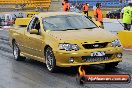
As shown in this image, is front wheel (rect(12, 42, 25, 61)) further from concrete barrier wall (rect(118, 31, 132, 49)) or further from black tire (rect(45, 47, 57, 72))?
concrete barrier wall (rect(118, 31, 132, 49))

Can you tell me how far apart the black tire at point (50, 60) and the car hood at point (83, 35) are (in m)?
0.40

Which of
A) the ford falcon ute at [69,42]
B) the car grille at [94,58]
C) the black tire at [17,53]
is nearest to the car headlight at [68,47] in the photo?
the ford falcon ute at [69,42]

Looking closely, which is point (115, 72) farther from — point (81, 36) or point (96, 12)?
point (96, 12)

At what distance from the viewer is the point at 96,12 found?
73.9 feet

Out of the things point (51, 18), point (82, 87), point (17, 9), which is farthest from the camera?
point (17, 9)

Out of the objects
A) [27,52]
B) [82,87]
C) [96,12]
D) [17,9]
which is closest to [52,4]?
[17,9]

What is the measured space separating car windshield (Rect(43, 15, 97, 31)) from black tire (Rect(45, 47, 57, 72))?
77 centimetres

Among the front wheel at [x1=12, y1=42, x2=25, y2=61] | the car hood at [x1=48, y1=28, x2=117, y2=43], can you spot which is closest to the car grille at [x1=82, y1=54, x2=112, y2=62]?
the car hood at [x1=48, y1=28, x2=117, y2=43]

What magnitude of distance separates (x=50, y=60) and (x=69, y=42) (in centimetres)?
83

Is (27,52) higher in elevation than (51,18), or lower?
lower

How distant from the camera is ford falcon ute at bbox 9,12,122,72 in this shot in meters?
10.4

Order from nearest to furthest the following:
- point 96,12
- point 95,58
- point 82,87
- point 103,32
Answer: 1. point 82,87
2. point 95,58
3. point 103,32
4. point 96,12

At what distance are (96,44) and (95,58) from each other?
33 cm

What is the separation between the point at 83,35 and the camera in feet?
35.2
